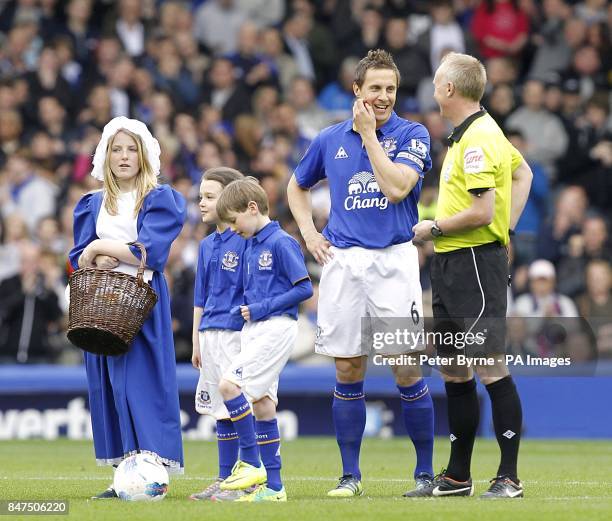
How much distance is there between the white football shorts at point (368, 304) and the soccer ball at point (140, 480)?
125 centimetres

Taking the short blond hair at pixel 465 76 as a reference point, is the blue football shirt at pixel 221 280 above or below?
below

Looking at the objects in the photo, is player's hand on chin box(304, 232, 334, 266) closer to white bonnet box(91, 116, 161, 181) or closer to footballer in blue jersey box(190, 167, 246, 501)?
footballer in blue jersey box(190, 167, 246, 501)

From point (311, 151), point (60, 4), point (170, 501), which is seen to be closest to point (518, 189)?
point (311, 151)

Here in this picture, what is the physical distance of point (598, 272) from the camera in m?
16.0

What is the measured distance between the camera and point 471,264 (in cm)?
845

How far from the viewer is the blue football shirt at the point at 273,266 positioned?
880cm

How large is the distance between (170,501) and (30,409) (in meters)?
7.20

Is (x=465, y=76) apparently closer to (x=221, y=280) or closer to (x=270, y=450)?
(x=221, y=280)

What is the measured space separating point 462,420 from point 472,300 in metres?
0.75

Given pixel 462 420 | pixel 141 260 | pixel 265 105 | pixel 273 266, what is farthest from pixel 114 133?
pixel 265 105

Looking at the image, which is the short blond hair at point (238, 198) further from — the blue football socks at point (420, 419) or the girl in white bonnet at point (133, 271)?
the blue football socks at point (420, 419)

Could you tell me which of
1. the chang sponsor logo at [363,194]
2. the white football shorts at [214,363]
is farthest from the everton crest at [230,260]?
the chang sponsor logo at [363,194]

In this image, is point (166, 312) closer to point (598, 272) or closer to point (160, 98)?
point (598, 272)

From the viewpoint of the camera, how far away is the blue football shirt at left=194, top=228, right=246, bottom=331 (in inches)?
374
